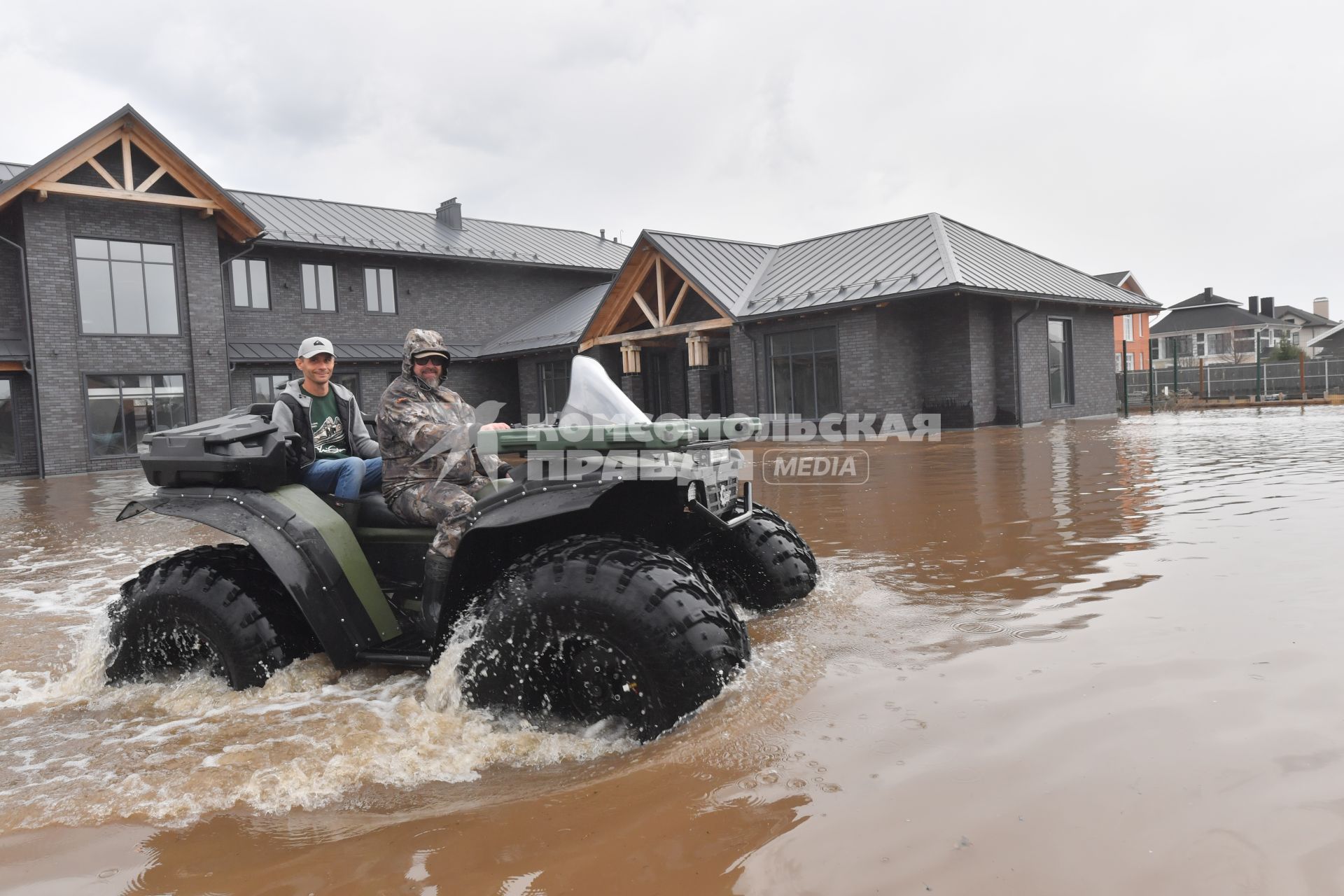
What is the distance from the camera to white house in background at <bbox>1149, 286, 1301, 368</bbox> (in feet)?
194

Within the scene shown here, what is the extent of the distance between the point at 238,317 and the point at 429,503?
24473 mm

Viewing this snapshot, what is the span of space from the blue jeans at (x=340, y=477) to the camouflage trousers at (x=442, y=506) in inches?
13.2

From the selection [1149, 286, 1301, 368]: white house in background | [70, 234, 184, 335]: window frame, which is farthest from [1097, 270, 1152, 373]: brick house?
[70, 234, 184, 335]: window frame

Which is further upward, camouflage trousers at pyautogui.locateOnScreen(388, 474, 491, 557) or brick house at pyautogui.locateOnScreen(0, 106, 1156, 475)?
brick house at pyautogui.locateOnScreen(0, 106, 1156, 475)

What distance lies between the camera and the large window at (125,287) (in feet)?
70.4

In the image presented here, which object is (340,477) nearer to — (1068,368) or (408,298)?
(1068,368)

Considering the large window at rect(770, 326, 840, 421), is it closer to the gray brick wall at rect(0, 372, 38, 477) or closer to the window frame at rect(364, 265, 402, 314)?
the window frame at rect(364, 265, 402, 314)

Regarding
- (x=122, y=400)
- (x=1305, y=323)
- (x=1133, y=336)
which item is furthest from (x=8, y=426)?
(x=1305, y=323)

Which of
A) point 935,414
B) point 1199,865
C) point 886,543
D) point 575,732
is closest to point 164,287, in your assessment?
point 935,414

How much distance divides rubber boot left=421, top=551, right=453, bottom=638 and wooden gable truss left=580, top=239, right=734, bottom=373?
60.5ft

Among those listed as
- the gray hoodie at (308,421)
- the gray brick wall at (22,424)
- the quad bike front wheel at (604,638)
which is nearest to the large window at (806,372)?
the gray hoodie at (308,421)

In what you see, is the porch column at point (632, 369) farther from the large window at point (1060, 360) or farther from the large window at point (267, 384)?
the large window at point (1060, 360)

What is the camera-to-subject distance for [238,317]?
2550cm

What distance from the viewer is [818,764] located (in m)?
2.94
